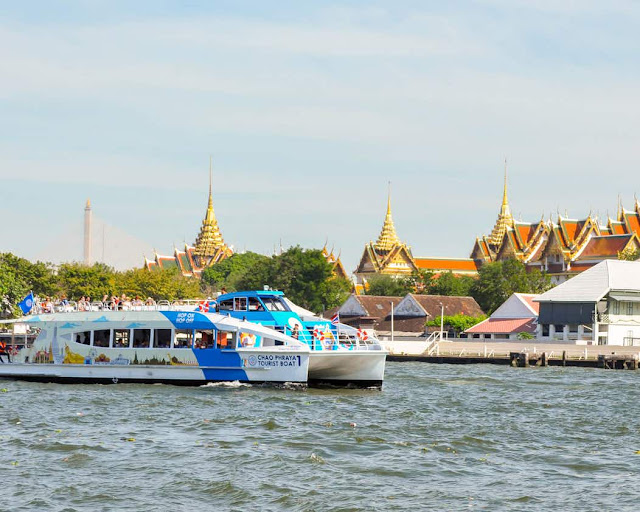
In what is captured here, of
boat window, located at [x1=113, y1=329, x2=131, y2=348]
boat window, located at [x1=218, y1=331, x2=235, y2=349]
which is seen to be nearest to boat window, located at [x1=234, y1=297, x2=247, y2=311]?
boat window, located at [x1=218, y1=331, x2=235, y2=349]

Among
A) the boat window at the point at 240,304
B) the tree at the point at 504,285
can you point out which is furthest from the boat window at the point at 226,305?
the tree at the point at 504,285

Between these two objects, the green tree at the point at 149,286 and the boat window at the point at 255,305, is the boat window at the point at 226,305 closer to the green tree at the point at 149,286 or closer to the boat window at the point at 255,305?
the boat window at the point at 255,305

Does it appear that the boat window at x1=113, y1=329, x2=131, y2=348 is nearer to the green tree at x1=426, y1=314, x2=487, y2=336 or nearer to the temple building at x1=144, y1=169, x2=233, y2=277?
the green tree at x1=426, y1=314, x2=487, y2=336

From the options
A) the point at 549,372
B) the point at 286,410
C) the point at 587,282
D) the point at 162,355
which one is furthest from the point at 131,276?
the point at 286,410

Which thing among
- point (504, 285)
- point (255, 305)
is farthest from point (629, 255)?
point (255, 305)

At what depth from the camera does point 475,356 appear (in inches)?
2630

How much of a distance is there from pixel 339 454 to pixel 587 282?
180 feet

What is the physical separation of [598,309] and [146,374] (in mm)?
42802

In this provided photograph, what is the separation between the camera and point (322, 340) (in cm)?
3709

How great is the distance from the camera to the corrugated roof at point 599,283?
74875 millimetres

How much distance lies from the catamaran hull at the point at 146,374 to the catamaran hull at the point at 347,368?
74cm

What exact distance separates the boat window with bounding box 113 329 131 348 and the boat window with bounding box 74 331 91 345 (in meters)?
0.96

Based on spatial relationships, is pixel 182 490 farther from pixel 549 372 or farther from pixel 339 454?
pixel 549 372

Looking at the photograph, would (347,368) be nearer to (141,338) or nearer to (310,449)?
(141,338)
